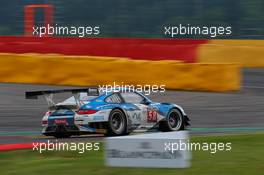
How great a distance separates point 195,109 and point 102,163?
23.9 ft

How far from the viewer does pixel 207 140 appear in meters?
9.71

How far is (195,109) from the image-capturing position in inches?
584

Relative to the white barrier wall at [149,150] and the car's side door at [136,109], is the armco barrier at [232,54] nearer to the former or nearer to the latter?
the car's side door at [136,109]

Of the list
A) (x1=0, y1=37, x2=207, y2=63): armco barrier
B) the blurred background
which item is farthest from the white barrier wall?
the blurred background

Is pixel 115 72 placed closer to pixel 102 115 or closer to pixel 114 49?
pixel 114 49

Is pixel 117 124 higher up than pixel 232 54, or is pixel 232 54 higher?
pixel 232 54

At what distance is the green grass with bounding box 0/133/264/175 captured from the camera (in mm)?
7125

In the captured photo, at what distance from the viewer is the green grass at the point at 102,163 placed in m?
7.12

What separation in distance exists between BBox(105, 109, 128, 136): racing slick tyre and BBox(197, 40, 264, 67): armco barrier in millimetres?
14244

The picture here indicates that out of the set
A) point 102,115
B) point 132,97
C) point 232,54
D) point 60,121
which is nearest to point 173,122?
point 132,97

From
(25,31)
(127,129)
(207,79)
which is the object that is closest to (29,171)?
(127,129)

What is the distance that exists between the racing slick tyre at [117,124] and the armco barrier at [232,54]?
561 inches

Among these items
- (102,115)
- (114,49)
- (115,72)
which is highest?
(114,49)

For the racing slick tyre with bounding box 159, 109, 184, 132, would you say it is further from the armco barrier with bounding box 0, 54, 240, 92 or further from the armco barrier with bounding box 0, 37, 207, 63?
the armco barrier with bounding box 0, 37, 207, 63
